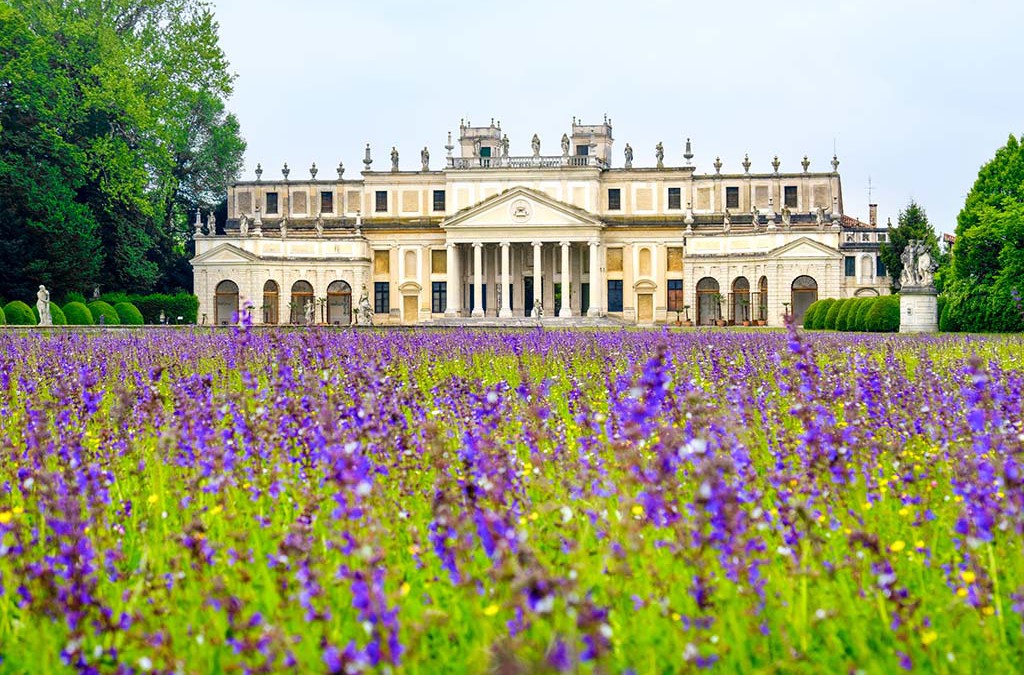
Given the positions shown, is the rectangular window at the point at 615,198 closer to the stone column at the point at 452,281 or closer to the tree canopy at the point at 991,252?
the stone column at the point at 452,281

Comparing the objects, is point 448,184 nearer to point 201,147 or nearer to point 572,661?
point 201,147

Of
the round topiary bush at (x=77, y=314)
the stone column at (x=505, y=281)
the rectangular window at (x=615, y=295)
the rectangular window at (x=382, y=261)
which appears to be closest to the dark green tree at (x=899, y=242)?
the rectangular window at (x=615, y=295)

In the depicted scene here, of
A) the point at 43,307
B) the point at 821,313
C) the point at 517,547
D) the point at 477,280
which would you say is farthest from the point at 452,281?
the point at 517,547

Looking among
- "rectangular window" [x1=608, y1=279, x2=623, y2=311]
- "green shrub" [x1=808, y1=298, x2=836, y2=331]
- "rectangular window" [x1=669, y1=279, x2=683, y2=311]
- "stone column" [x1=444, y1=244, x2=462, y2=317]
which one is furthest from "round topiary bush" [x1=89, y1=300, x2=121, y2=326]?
"rectangular window" [x1=669, y1=279, x2=683, y2=311]

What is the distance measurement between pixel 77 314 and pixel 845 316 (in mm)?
31912

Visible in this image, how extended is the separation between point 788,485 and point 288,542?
9.32 feet

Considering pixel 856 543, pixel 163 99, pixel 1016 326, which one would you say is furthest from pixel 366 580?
pixel 163 99

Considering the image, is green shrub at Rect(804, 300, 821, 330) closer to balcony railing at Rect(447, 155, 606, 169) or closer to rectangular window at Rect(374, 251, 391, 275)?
balcony railing at Rect(447, 155, 606, 169)

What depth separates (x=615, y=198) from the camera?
7688 centimetres

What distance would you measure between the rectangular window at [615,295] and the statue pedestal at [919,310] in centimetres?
3739

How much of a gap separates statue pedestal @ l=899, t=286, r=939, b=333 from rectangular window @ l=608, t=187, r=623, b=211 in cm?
4002

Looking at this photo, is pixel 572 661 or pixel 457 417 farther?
pixel 457 417

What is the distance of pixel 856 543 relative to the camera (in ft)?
13.4

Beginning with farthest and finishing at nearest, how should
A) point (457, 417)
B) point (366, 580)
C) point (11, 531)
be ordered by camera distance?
point (457, 417)
point (11, 531)
point (366, 580)
